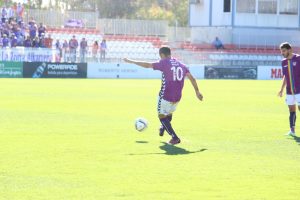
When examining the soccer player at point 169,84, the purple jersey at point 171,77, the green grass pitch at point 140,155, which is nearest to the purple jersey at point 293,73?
the green grass pitch at point 140,155

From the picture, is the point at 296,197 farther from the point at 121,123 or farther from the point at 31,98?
the point at 31,98

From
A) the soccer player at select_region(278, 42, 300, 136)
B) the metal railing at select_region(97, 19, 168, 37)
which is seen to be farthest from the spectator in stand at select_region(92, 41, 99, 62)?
the soccer player at select_region(278, 42, 300, 136)

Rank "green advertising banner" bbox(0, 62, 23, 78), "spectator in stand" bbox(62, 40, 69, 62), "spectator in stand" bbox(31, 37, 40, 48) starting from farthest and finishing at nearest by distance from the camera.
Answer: "spectator in stand" bbox(62, 40, 69, 62)
"spectator in stand" bbox(31, 37, 40, 48)
"green advertising banner" bbox(0, 62, 23, 78)

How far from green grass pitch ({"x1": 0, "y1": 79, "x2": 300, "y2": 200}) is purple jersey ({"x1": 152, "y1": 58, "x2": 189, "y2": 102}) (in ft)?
3.15

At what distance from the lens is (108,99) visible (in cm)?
2811

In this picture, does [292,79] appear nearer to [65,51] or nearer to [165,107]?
[165,107]

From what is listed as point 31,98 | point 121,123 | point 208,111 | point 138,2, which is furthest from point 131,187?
point 138,2

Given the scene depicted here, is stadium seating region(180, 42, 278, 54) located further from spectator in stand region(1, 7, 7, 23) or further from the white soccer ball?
the white soccer ball

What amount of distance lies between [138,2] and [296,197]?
95.7 m

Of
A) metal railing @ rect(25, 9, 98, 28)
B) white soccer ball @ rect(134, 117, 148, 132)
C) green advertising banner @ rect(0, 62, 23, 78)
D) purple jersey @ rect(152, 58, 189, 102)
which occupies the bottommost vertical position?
green advertising banner @ rect(0, 62, 23, 78)

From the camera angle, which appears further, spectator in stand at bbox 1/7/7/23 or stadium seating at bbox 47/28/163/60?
stadium seating at bbox 47/28/163/60

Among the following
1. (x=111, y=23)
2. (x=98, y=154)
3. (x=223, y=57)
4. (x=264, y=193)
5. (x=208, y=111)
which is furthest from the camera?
(x=111, y=23)

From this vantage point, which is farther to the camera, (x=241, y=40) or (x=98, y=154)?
(x=241, y=40)

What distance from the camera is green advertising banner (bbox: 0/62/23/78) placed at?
45344 mm
